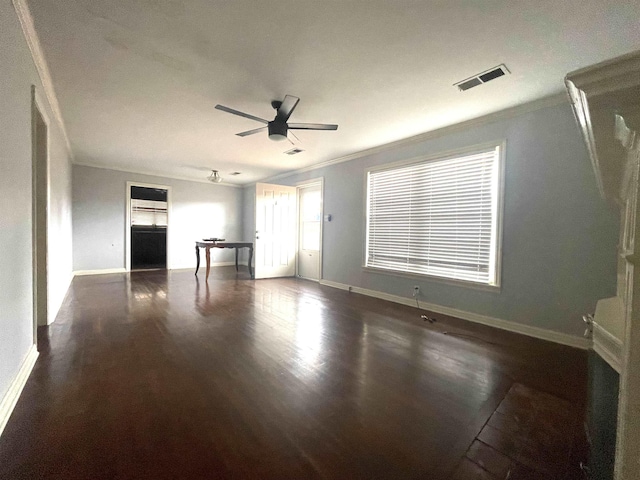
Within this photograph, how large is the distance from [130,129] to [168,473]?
4.20 m

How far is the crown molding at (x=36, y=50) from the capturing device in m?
1.67

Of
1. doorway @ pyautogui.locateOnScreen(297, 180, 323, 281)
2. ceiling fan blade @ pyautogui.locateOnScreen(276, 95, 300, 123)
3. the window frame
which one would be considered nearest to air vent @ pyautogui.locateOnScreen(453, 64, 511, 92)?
the window frame

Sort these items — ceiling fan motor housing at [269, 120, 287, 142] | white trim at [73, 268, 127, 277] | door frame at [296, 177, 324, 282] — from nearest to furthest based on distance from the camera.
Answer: ceiling fan motor housing at [269, 120, 287, 142]
door frame at [296, 177, 324, 282]
white trim at [73, 268, 127, 277]

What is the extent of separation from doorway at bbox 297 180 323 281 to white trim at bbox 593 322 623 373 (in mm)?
4495

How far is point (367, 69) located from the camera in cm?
228

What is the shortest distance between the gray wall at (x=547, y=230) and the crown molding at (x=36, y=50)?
397 centimetres

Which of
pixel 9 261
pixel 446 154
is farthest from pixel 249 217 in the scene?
pixel 9 261

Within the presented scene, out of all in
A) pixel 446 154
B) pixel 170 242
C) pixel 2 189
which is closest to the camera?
pixel 2 189

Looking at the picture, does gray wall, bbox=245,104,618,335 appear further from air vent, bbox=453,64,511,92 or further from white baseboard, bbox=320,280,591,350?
air vent, bbox=453,64,511,92

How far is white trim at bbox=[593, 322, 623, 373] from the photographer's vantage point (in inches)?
36.0

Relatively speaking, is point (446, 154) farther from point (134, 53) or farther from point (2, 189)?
point (2, 189)

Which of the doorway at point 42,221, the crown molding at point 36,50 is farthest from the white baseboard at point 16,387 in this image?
the crown molding at point 36,50

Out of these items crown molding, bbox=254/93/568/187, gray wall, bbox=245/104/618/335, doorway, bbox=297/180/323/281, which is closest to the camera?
gray wall, bbox=245/104/618/335

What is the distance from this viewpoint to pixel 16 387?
1.58m
